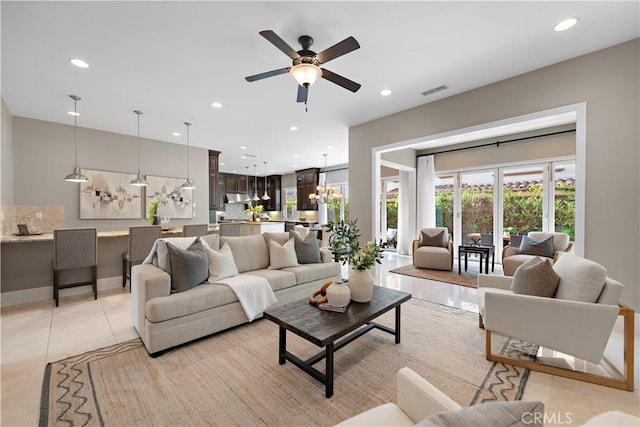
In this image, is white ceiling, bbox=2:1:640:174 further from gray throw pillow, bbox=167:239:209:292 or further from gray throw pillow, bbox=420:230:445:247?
gray throw pillow, bbox=420:230:445:247

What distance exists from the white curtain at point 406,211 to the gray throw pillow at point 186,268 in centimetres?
591

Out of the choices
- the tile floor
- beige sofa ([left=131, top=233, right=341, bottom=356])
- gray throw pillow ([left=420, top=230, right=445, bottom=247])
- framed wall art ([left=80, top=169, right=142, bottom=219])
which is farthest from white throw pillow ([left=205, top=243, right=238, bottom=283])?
gray throw pillow ([left=420, top=230, right=445, bottom=247])

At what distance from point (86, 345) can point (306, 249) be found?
8.33 feet

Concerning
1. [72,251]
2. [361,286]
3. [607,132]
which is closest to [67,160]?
[72,251]

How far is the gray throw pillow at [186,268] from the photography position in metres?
2.61

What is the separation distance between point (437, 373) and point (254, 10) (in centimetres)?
332

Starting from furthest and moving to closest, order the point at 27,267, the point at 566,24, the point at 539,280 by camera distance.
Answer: the point at 27,267, the point at 566,24, the point at 539,280

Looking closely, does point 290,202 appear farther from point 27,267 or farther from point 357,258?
point 357,258

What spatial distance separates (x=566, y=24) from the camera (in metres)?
2.53

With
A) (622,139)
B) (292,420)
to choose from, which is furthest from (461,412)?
(622,139)

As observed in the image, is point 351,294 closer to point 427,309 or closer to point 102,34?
point 427,309

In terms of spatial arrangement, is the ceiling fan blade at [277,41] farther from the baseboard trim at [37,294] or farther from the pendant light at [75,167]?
the baseboard trim at [37,294]

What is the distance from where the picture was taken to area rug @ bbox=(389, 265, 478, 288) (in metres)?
4.58

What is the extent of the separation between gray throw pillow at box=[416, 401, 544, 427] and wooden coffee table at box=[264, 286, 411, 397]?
1112 millimetres
